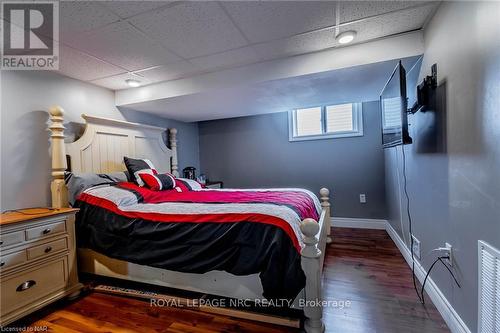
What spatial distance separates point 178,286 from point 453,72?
7.93ft

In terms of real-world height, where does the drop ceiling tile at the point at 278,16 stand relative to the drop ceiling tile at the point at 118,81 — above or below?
above

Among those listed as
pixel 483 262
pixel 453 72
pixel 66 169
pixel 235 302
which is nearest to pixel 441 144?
pixel 453 72

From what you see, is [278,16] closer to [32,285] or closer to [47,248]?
[47,248]

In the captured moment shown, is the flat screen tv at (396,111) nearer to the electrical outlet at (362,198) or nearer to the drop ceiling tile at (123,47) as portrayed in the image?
the electrical outlet at (362,198)

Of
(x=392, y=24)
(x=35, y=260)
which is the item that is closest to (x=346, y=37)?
(x=392, y=24)

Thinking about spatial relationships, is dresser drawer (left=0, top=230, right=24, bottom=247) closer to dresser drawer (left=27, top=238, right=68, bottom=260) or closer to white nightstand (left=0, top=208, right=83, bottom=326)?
white nightstand (left=0, top=208, right=83, bottom=326)

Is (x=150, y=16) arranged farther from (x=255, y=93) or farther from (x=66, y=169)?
(x=66, y=169)

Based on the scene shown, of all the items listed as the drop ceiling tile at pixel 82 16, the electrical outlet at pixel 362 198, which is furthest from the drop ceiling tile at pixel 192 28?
the electrical outlet at pixel 362 198

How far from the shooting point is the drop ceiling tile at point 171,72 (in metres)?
2.45

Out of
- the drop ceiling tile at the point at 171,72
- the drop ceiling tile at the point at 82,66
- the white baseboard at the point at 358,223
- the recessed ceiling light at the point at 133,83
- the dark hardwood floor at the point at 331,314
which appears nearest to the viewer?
the dark hardwood floor at the point at 331,314

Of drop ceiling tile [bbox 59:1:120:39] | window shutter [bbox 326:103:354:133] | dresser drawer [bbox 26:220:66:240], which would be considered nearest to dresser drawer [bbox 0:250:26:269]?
dresser drawer [bbox 26:220:66:240]

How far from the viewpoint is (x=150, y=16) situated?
1623 millimetres

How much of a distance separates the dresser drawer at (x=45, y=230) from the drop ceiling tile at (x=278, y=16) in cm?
216

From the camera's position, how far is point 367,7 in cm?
161
